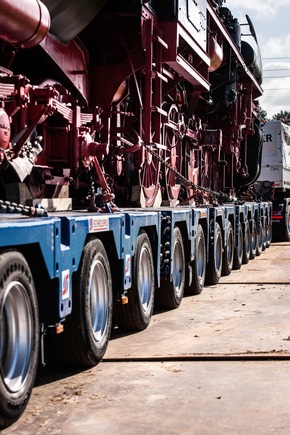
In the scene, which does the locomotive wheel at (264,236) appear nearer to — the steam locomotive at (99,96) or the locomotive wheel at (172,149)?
the steam locomotive at (99,96)

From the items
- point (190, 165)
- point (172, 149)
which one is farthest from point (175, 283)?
point (190, 165)

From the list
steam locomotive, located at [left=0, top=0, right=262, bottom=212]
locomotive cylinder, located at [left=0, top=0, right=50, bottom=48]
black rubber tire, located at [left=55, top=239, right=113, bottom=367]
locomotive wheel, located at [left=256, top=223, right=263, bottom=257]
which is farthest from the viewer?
locomotive wheel, located at [left=256, top=223, right=263, bottom=257]

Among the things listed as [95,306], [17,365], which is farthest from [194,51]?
[17,365]

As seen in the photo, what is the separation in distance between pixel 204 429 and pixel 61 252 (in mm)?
1457

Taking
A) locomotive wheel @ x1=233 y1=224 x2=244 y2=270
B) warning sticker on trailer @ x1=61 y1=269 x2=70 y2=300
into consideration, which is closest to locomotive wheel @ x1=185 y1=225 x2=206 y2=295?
locomotive wheel @ x1=233 y1=224 x2=244 y2=270

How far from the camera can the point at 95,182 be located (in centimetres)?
1024

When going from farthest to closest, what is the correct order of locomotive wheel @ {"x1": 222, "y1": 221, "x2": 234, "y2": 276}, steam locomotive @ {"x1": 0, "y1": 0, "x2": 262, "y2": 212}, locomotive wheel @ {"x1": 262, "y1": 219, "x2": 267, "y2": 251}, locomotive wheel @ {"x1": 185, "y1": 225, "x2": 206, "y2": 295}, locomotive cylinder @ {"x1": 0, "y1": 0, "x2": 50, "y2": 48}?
locomotive wheel @ {"x1": 262, "y1": 219, "x2": 267, "y2": 251} < locomotive wheel @ {"x1": 222, "y1": 221, "x2": 234, "y2": 276} < locomotive wheel @ {"x1": 185, "y1": 225, "x2": 206, "y2": 295} < steam locomotive @ {"x1": 0, "y1": 0, "x2": 262, "y2": 212} < locomotive cylinder @ {"x1": 0, "y1": 0, "x2": 50, "y2": 48}

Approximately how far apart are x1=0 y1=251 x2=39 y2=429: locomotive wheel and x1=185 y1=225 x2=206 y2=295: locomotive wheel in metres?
6.06

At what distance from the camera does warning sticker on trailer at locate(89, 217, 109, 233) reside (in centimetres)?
629

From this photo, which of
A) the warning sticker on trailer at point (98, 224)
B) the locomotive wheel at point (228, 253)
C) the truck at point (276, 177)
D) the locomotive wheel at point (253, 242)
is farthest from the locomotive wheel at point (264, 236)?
the warning sticker on trailer at point (98, 224)

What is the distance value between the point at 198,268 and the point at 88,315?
5.45 m

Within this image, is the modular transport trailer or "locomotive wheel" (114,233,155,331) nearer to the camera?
the modular transport trailer

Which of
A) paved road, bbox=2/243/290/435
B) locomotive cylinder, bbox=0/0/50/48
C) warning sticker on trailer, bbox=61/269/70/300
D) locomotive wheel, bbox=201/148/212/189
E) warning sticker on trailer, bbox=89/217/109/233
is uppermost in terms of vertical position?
locomotive cylinder, bbox=0/0/50/48

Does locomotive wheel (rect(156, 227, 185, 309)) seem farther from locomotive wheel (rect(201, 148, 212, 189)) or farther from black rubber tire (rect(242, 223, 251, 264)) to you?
locomotive wheel (rect(201, 148, 212, 189))
